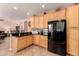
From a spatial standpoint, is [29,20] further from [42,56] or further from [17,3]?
[42,56]

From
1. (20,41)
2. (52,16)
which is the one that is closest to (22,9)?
(52,16)

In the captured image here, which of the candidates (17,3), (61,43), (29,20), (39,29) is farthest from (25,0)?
(61,43)

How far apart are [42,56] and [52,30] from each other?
98 centimetres

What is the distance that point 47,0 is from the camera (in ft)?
8.50

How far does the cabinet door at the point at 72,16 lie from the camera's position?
310 centimetres

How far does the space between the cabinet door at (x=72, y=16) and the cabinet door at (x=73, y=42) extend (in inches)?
8.5

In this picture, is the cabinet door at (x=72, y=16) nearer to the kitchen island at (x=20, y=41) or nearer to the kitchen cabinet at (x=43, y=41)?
the kitchen cabinet at (x=43, y=41)

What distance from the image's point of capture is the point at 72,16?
324 cm

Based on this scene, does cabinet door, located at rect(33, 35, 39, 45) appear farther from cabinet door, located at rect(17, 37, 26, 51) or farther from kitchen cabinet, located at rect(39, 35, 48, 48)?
cabinet door, located at rect(17, 37, 26, 51)

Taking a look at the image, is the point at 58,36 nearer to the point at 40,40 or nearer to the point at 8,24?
the point at 40,40

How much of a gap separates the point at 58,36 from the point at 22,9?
1451 millimetres

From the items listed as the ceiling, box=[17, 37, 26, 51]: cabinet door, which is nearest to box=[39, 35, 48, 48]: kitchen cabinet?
box=[17, 37, 26, 51]: cabinet door

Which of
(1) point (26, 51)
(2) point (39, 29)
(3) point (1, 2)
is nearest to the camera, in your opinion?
(3) point (1, 2)

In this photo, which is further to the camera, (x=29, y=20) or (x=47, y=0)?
(x=29, y=20)
